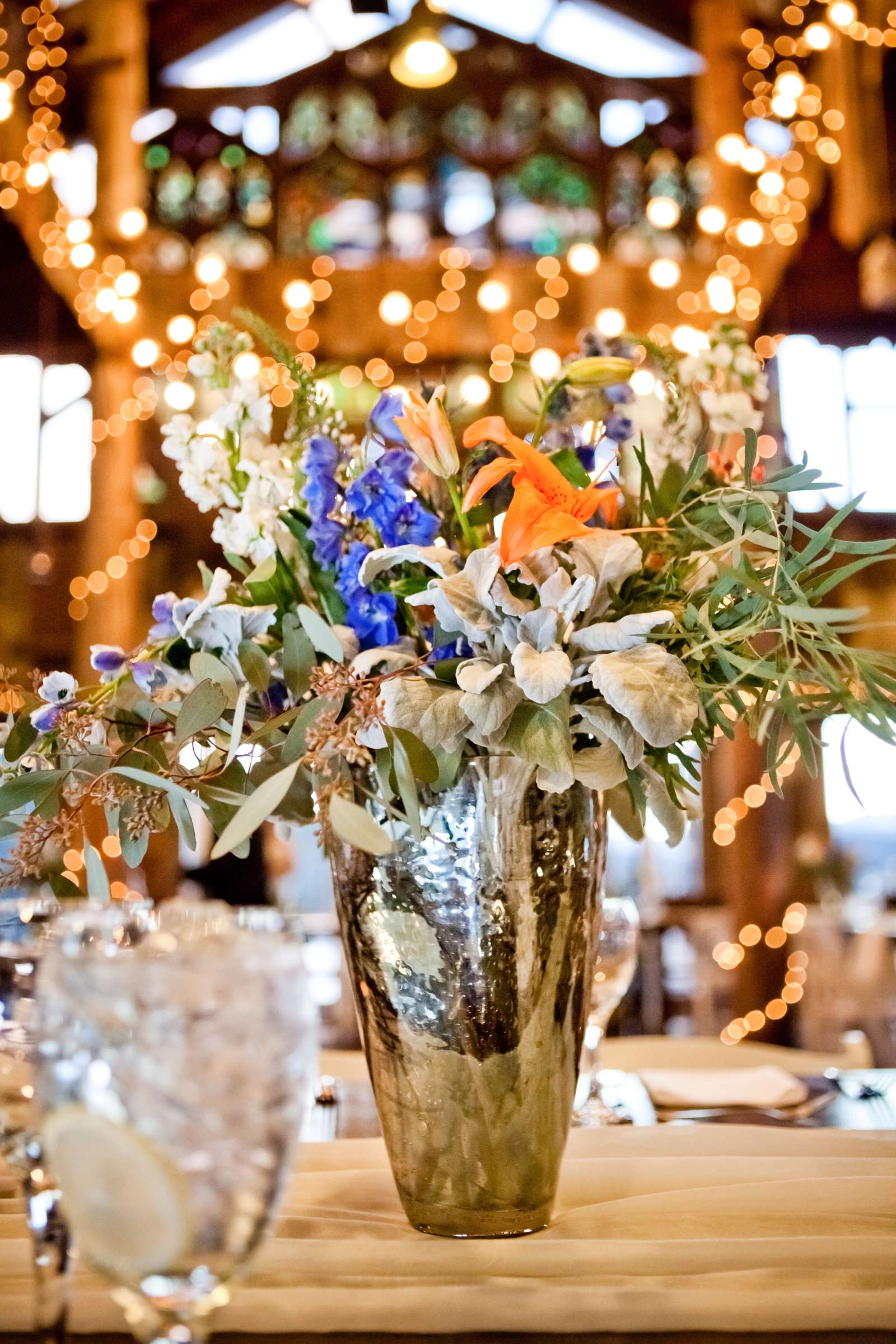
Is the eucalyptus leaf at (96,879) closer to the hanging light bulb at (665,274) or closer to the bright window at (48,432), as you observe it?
the hanging light bulb at (665,274)

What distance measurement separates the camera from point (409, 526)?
72 centimetres

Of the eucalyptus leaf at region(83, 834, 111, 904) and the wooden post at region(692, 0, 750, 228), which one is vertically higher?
the wooden post at region(692, 0, 750, 228)

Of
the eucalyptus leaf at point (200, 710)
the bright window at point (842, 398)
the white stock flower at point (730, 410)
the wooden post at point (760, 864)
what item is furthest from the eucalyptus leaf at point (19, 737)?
the bright window at point (842, 398)

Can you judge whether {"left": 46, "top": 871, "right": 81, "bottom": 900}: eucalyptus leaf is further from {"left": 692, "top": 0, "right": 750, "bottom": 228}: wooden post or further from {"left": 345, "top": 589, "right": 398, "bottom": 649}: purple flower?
{"left": 692, "top": 0, "right": 750, "bottom": 228}: wooden post

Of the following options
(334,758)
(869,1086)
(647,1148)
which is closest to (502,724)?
(334,758)

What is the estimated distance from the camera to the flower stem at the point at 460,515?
72 cm

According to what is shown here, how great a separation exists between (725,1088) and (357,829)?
771 millimetres

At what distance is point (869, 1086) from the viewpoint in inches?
50.6

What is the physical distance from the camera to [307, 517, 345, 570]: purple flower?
726 millimetres

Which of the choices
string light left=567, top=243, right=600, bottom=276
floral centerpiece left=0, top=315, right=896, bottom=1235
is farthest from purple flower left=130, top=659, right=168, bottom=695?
string light left=567, top=243, right=600, bottom=276

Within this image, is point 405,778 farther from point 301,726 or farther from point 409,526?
point 409,526

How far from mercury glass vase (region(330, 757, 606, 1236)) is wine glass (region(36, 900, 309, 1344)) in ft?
0.85

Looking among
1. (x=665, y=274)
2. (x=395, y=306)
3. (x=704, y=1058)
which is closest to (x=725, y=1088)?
(x=704, y=1058)

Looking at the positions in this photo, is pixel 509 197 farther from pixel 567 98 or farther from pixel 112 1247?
pixel 112 1247
